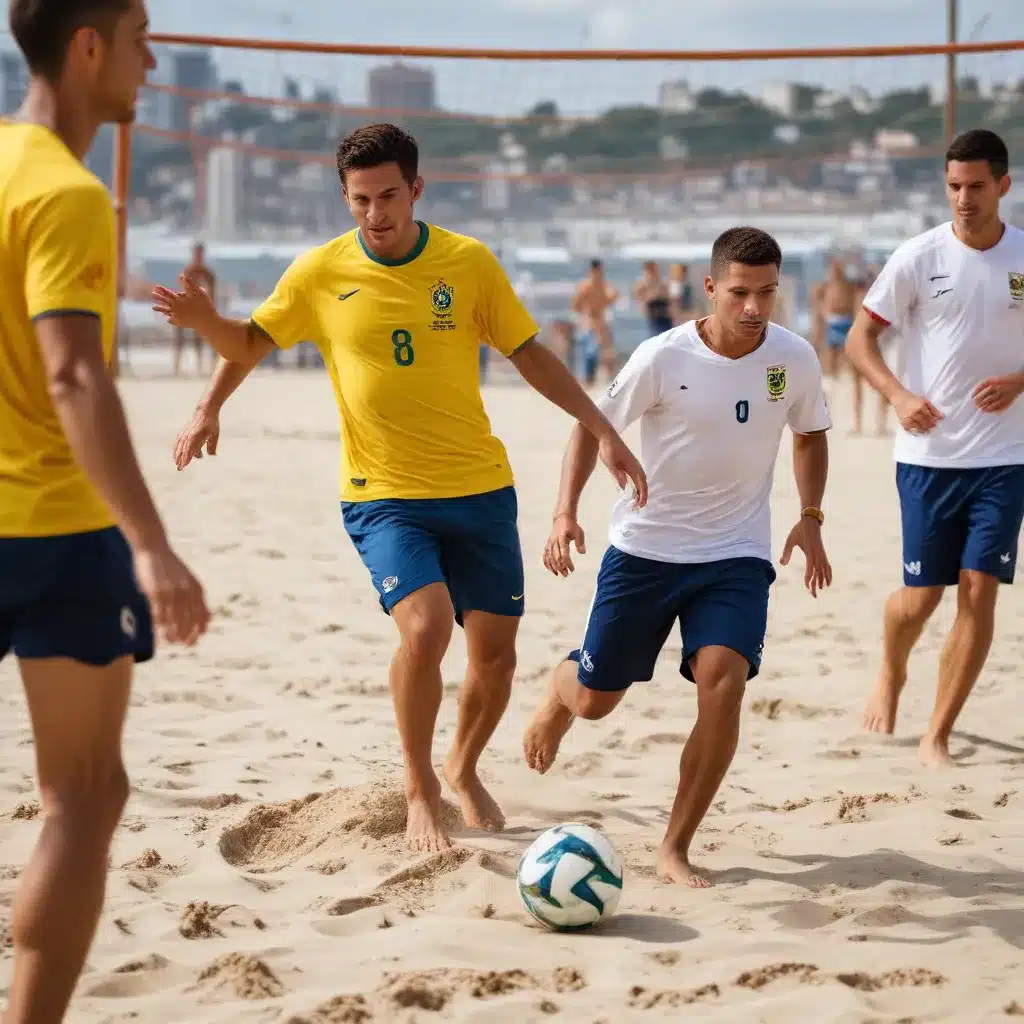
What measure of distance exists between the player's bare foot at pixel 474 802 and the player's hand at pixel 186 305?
1.41 meters

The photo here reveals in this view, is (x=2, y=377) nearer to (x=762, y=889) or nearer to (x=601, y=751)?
(x=762, y=889)

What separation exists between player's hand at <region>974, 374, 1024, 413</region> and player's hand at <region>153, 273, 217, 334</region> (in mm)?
2348

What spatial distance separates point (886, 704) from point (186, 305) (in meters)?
2.71

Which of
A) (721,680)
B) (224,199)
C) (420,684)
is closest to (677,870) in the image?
(721,680)

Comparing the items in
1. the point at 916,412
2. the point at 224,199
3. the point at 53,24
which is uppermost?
the point at 224,199

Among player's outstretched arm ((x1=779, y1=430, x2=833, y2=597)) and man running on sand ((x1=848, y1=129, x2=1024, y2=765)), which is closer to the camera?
player's outstretched arm ((x1=779, y1=430, x2=833, y2=597))

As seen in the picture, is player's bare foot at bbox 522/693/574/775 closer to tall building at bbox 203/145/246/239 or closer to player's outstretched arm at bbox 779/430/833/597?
player's outstretched arm at bbox 779/430/833/597

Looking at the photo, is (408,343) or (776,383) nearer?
(776,383)

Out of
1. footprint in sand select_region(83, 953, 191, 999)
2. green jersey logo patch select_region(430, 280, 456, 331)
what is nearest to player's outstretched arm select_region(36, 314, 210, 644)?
footprint in sand select_region(83, 953, 191, 999)

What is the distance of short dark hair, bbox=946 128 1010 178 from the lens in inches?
187

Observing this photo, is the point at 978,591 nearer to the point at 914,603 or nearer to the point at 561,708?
the point at 914,603

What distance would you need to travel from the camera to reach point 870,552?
8258 mm

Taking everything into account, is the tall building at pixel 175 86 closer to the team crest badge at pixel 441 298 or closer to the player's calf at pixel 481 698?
the team crest badge at pixel 441 298

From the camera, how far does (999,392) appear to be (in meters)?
4.68
